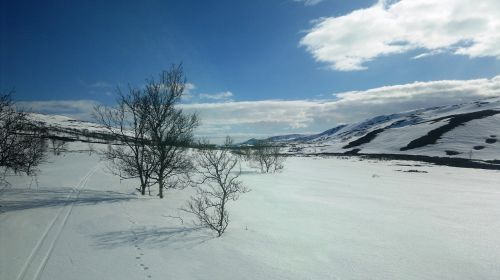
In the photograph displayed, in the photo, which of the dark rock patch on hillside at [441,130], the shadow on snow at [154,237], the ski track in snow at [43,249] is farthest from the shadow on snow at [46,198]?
the dark rock patch on hillside at [441,130]

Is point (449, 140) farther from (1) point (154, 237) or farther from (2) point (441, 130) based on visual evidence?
(1) point (154, 237)

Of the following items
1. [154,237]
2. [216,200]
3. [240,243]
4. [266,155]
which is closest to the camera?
[240,243]

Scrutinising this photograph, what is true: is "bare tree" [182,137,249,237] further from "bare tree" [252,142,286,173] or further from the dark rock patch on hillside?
the dark rock patch on hillside

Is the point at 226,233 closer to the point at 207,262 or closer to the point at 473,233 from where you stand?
the point at 207,262

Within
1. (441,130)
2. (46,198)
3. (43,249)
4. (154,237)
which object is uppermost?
(441,130)

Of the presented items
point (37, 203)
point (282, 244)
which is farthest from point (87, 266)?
point (37, 203)

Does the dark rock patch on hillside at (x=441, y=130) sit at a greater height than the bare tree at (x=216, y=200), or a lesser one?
greater

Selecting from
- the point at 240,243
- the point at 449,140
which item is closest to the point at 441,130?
the point at 449,140

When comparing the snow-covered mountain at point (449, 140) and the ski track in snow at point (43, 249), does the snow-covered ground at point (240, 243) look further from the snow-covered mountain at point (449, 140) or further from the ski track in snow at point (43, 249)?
the snow-covered mountain at point (449, 140)

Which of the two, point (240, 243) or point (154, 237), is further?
point (154, 237)

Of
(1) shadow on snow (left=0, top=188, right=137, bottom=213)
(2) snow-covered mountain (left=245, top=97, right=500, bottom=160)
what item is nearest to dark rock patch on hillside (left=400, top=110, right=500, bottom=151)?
(2) snow-covered mountain (left=245, top=97, right=500, bottom=160)

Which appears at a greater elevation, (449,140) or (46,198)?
(449,140)

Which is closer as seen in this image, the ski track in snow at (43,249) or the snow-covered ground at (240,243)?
the ski track in snow at (43,249)

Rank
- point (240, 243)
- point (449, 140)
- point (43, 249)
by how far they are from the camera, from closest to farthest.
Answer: point (43, 249) → point (240, 243) → point (449, 140)
